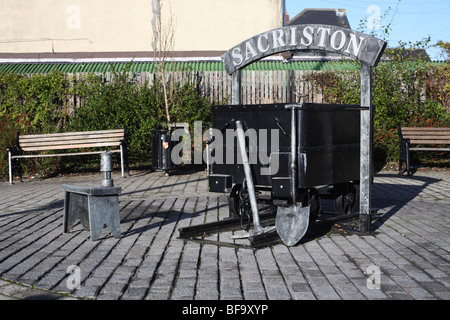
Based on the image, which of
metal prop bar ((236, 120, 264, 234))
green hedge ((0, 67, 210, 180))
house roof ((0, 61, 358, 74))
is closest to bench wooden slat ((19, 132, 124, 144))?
green hedge ((0, 67, 210, 180))

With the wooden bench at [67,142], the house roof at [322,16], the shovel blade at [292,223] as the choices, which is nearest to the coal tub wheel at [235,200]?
the shovel blade at [292,223]

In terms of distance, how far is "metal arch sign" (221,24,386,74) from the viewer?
251 inches

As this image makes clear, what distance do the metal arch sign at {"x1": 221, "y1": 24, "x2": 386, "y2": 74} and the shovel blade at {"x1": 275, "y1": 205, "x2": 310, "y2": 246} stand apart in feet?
6.26

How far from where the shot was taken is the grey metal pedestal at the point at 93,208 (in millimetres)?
6312

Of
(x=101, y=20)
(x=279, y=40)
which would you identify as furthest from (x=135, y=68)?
(x=279, y=40)

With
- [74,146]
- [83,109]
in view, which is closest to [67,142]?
[74,146]

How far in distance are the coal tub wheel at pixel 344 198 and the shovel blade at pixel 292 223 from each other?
1368 millimetres

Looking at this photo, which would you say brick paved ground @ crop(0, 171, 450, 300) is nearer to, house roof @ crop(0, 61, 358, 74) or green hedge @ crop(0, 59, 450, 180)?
green hedge @ crop(0, 59, 450, 180)

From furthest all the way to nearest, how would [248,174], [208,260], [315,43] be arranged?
1. [315,43]
2. [248,174]
3. [208,260]

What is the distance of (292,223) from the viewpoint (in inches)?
240

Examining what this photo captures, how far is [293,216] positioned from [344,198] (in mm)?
1554

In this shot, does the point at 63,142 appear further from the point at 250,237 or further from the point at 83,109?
the point at 250,237

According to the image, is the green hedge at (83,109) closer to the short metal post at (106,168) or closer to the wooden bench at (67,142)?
the wooden bench at (67,142)
